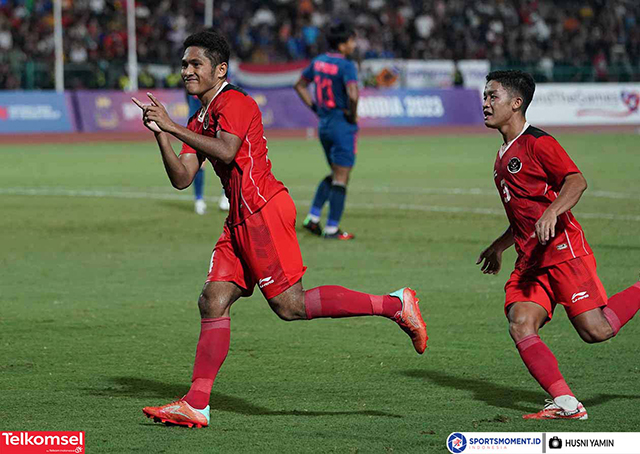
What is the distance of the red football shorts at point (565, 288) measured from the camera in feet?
18.4

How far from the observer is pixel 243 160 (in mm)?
5594

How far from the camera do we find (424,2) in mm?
41969

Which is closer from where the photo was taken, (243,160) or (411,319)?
(243,160)

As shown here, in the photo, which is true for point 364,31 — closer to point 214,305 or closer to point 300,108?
point 300,108

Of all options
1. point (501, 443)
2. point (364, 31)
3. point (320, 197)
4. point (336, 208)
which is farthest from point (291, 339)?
point (364, 31)

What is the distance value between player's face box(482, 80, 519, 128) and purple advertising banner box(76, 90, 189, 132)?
81.0 feet

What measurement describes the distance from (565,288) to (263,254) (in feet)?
5.09

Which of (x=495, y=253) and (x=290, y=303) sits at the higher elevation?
(x=495, y=253)

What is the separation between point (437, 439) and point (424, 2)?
38261 mm

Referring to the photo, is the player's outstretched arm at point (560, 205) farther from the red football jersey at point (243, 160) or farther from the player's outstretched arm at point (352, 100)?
the player's outstretched arm at point (352, 100)

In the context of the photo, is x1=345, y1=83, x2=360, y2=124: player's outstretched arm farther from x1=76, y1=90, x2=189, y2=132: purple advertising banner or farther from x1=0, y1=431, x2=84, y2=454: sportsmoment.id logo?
x1=76, y1=90, x2=189, y2=132: purple advertising banner

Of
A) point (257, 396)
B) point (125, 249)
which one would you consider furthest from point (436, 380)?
point (125, 249)

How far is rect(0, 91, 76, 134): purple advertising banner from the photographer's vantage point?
29500 millimetres

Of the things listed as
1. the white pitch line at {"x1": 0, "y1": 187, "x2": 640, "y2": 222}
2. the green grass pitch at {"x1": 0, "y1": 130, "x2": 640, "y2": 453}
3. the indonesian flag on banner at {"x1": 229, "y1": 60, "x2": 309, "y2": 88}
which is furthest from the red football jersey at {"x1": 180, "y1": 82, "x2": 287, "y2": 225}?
the indonesian flag on banner at {"x1": 229, "y1": 60, "x2": 309, "y2": 88}
